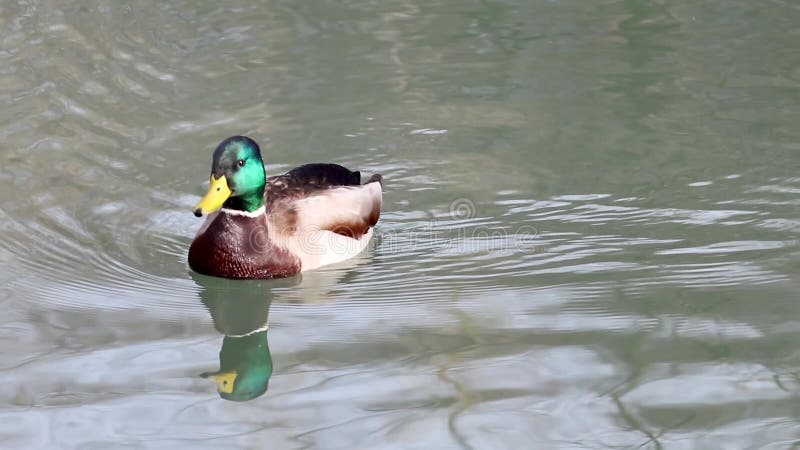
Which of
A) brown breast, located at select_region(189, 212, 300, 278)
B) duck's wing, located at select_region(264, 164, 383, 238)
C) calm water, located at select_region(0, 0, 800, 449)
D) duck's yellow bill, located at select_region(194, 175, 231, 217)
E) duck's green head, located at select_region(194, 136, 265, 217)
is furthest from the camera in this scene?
duck's wing, located at select_region(264, 164, 383, 238)

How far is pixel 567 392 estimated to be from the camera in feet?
17.5

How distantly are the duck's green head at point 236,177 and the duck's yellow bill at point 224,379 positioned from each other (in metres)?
1.07

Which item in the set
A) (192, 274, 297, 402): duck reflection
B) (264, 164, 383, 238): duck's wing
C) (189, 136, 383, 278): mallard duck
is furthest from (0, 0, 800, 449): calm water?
(264, 164, 383, 238): duck's wing

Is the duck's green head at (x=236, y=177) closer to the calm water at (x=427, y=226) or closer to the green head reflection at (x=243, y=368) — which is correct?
the calm water at (x=427, y=226)

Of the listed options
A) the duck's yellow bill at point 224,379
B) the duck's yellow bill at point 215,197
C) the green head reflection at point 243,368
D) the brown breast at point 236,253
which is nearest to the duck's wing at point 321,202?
the brown breast at point 236,253

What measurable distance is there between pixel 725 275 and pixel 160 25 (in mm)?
6386

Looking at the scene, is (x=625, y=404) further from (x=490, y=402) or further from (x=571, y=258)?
(x=571, y=258)

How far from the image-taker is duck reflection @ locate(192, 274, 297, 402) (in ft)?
18.4

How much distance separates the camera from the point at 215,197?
21.6 feet

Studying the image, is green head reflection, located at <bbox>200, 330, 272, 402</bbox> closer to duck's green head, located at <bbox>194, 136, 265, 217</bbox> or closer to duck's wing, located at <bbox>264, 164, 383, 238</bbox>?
duck's green head, located at <bbox>194, 136, 265, 217</bbox>

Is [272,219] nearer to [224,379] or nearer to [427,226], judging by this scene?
[427,226]

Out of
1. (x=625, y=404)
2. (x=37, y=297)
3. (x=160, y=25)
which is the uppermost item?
(x=160, y=25)

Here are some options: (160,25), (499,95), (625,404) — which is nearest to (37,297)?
(625,404)

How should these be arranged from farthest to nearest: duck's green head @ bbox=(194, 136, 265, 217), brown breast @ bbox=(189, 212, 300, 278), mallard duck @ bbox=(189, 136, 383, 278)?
1. brown breast @ bbox=(189, 212, 300, 278)
2. mallard duck @ bbox=(189, 136, 383, 278)
3. duck's green head @ bbox=(194, 136, 265, 217)
